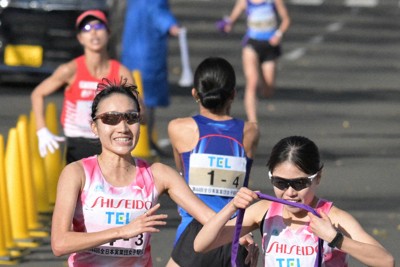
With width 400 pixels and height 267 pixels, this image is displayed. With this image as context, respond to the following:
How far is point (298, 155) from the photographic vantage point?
6477 mm

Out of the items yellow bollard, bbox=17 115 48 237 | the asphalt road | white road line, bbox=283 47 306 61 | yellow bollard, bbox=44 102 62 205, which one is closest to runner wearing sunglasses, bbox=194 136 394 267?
the asphalt road

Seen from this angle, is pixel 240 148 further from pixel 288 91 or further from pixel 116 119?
pixel 288 91

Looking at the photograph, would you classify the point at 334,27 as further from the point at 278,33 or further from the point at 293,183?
the point at 293,183

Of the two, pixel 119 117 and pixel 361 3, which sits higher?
pixel 119 117

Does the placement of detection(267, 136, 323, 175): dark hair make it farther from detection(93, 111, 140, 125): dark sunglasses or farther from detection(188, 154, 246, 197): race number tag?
detection(188, 154, 246, 197): race number tag

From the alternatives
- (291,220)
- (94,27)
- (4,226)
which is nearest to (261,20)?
(4,226)

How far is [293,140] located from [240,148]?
5.92 ft

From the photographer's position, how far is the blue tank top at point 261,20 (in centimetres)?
1817

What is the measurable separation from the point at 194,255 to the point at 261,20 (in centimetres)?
1048

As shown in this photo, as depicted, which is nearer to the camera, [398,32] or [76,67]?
[76,67]

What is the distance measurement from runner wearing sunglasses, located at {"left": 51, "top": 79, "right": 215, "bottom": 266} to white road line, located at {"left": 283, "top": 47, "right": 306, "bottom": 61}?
866 inches

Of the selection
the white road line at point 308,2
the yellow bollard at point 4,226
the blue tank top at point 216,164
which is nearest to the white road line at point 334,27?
the white road line at point 308,2

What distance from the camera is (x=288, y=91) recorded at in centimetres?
2361

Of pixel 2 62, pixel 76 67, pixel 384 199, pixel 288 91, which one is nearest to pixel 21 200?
pixel 76 67
